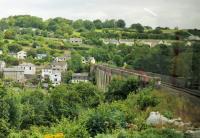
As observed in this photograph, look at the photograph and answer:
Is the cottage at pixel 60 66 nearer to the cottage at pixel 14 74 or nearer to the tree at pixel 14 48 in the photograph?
the cottage at pixel 14 74

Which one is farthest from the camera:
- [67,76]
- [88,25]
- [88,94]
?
[88,25]

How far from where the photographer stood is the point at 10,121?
19938mm

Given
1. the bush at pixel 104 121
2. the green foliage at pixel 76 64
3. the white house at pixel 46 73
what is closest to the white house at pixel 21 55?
the white house at pixel 46 73

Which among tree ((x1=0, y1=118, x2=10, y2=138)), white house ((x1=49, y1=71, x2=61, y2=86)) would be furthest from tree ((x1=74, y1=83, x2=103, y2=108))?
white house ((x1=49, y1=71, x2=61, y2=86))

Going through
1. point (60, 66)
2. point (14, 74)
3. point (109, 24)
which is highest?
point (109, 24)

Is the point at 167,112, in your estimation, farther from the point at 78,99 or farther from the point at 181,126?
the point at 78,99


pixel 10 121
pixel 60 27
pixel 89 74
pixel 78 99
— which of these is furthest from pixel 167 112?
pixel 60 27

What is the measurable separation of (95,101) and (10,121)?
12.2 ft

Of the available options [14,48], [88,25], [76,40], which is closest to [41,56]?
[14,48]

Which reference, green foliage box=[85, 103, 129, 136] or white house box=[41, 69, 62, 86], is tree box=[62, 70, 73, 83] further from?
green foliage box=[85, 103, 129, 136]

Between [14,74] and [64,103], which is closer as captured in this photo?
[64,103]

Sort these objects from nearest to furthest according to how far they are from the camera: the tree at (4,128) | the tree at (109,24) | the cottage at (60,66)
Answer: the tree at (4,128) → the cottage at (60,66) → the tree at (109,24)

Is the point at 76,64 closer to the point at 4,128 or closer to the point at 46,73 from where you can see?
the point at 46,73

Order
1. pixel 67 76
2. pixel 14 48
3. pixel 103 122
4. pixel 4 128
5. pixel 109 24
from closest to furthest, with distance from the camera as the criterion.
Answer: pixel 103 122, pixel 4 128, pixel 67 76, pixel 14 48, pixel 109 24
